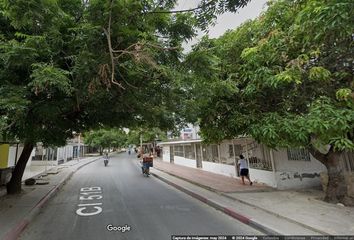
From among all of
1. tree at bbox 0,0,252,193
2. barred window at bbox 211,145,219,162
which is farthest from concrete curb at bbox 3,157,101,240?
barred window at bbox 211,145,219,162

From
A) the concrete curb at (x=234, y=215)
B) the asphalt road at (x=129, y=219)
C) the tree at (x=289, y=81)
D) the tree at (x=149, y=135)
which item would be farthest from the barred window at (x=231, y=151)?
the tree at (x=289, y=81)

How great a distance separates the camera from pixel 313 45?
7.21 meters

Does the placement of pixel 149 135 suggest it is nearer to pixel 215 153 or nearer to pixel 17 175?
pixel 215 153

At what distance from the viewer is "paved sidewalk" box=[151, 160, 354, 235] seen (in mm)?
6300

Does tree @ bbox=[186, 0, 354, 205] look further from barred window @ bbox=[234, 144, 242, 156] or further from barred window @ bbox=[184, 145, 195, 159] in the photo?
barred window @ bbox=[184, 145, 195, 159]

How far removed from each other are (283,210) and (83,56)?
722 centimetres

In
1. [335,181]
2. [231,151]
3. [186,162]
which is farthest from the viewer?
[186,162]

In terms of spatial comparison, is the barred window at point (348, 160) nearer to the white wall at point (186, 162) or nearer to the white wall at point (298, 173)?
the white wall at point (298, 173)

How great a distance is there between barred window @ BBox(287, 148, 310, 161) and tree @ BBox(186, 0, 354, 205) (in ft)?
8.84

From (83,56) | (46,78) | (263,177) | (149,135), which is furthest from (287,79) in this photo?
(149,135)

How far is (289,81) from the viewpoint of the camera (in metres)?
6.46

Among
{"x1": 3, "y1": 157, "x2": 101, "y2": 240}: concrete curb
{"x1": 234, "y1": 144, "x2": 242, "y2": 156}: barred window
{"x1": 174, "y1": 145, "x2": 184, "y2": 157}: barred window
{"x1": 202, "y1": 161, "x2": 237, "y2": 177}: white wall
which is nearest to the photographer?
{"x1": 3, "y1": 157, "x2": 101, "y2": 240}: concrete curb

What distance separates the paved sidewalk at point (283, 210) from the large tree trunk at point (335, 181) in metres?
0.46

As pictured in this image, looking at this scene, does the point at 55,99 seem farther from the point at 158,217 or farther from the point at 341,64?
the point at 341,64
